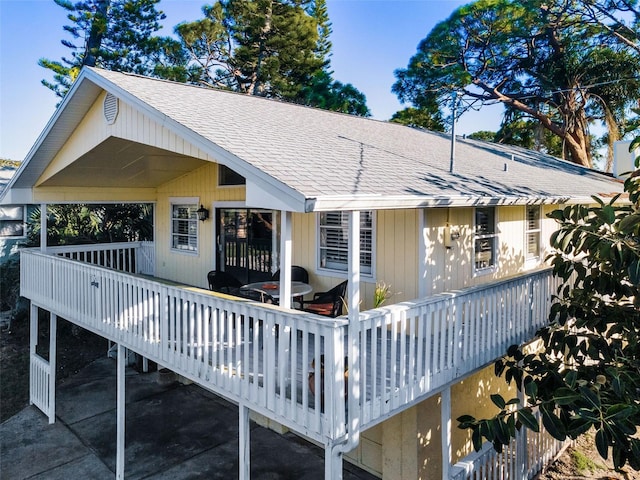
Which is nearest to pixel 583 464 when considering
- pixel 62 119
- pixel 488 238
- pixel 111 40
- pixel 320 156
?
pixel 488 238

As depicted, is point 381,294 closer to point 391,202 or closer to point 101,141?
point 391,202

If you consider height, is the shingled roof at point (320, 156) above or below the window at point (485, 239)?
above

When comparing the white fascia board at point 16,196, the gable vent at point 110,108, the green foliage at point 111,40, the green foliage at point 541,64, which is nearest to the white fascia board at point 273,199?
the gable vent at point 110,108

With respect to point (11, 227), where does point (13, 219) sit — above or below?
above

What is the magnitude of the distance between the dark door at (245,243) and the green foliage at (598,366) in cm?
480

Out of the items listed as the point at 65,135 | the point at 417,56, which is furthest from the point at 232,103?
the point at 417,56

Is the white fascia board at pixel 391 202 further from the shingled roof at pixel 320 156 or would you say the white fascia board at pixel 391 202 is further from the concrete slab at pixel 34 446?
the concrete slab at pixel 34 446

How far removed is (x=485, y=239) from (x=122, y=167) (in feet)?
22.5

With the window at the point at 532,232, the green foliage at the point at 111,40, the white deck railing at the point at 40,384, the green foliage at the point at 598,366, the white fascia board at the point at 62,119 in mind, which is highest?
the green foliage at the point at 111,40

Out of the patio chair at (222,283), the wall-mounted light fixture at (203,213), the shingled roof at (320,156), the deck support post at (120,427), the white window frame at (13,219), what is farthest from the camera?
the white window frame at (13,219)

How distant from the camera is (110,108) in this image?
7336 millimetres

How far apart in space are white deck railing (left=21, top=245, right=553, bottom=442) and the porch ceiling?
5.84 feet

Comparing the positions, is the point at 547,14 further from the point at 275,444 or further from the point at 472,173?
the point at 275,444

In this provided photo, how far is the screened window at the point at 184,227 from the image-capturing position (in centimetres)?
1059
